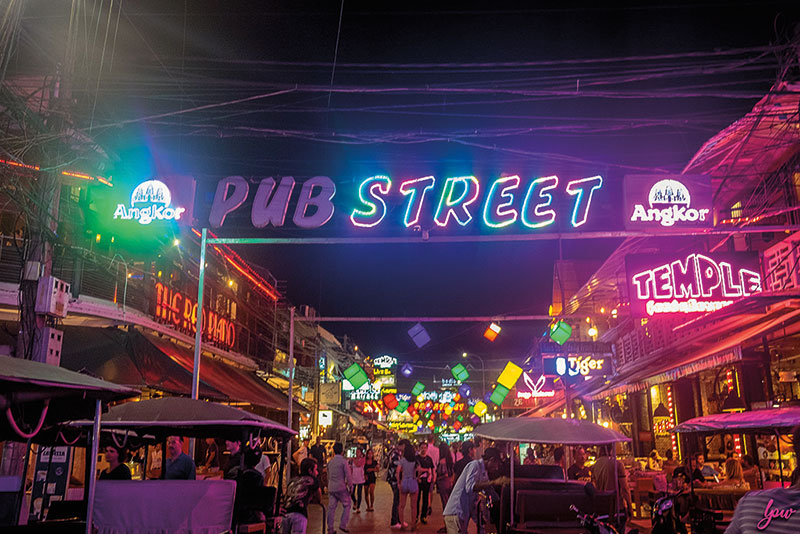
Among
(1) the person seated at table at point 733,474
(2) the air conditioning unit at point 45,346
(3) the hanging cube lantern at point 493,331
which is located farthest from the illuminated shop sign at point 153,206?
(3) the hanging cube lantern at point 493,331

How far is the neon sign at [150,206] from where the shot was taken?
588 inches

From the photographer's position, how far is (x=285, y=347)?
39.8m

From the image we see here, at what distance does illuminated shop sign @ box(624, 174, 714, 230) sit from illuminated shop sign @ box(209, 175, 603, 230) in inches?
32.8

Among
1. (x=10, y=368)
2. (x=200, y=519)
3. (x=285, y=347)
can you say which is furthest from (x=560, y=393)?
(x=10, y=368)

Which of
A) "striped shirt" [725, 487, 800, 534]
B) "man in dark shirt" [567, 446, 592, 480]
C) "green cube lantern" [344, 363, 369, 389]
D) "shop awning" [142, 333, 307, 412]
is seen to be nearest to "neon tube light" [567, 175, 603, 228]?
"man in dark shirt" [567, 446, 592, 480]

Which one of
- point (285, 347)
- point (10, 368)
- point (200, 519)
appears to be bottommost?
point (200, 519)

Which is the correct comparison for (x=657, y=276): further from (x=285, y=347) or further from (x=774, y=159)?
(x=285, y=347)

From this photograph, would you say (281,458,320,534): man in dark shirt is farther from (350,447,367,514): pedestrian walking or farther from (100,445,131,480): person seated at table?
(350,447,367,514): pedestrian walking

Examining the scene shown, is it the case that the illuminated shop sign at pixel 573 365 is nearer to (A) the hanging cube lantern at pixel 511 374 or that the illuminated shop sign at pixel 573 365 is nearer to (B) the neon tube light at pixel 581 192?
(A) the hanging cube lantern at pixel 511 374

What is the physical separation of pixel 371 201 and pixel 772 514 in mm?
12498

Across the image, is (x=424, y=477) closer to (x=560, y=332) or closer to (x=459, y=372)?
(x=560, y=332)

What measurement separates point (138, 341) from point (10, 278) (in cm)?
371

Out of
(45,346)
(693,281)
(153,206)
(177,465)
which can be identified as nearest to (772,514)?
(177,465)

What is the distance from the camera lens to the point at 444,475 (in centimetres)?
1875
